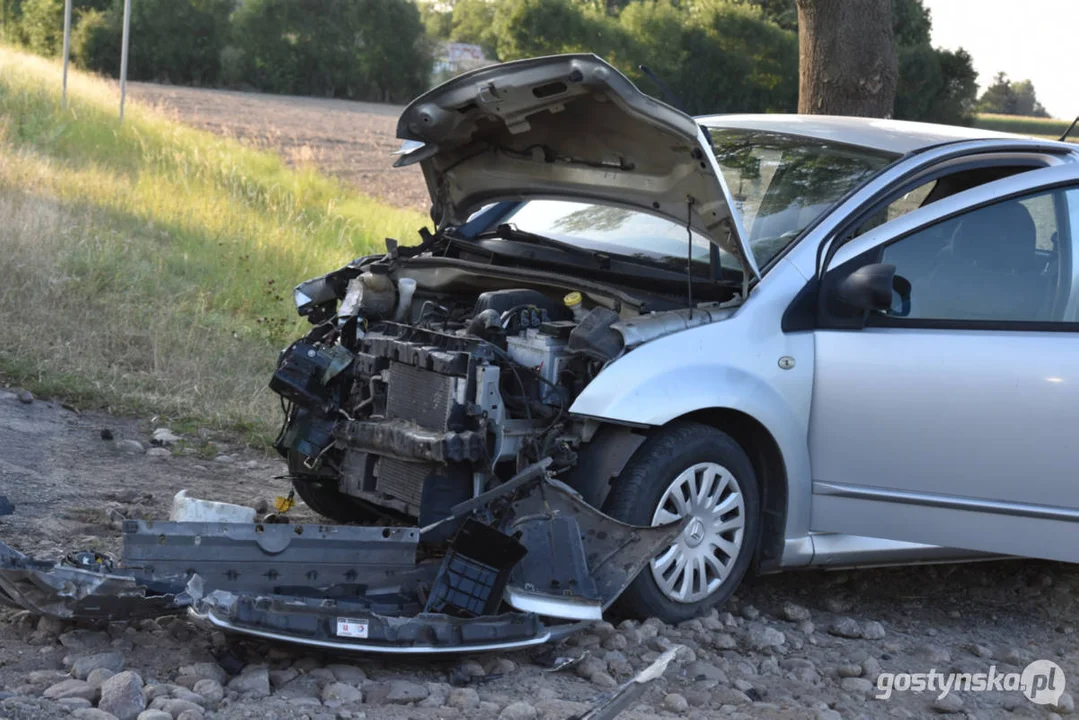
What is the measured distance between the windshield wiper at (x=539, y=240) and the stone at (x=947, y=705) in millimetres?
2061

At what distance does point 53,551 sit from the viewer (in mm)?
4891

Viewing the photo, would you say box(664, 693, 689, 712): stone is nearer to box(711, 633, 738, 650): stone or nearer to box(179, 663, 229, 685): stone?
box(711, 633, 738, 650): stone

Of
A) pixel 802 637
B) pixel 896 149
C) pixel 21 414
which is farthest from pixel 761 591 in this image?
pixel 21 414

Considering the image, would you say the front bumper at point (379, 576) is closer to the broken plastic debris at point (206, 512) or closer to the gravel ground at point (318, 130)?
the broken plastic debris at point (206, 512)

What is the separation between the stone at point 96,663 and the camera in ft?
12.0

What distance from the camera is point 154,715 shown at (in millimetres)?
3389

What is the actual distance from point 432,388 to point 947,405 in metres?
1.92

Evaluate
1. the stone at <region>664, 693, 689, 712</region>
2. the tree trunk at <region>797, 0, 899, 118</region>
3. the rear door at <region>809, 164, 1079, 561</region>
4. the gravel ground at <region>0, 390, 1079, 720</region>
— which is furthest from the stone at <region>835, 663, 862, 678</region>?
the tree trunk at <region>797, 0, 899, 118</region>

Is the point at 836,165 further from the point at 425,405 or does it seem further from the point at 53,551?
the point at 53,551

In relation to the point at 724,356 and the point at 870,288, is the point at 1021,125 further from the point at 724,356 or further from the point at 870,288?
the point at 724,356

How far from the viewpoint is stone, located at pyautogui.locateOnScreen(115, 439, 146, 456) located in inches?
260

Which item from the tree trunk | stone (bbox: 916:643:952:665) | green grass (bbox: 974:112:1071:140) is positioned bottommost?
stone (bbox: 916:643:952:665)

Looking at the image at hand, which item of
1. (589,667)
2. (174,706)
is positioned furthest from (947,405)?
(174,706)

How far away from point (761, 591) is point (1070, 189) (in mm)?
2077
